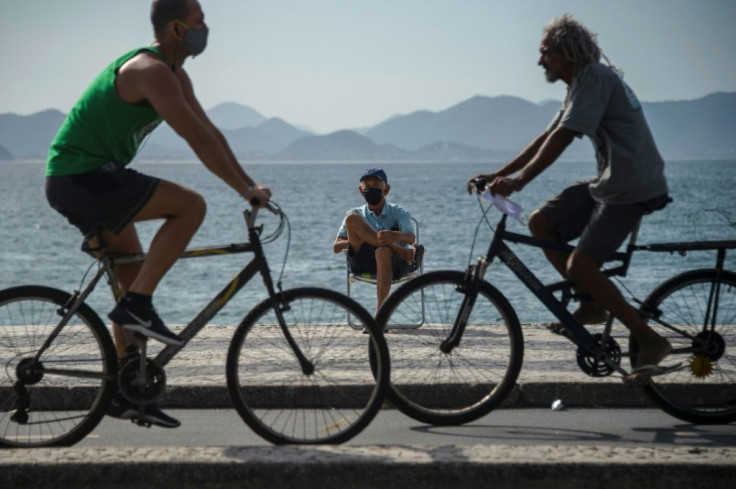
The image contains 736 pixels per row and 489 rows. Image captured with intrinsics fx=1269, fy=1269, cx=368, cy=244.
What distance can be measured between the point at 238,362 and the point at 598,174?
71.8 inches

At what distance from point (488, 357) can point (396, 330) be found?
2.23ft

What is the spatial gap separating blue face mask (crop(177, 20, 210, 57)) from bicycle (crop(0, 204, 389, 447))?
728 mm

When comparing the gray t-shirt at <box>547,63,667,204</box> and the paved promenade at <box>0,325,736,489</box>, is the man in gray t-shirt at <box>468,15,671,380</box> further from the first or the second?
the paved promenade at <box>0,325,736,489</box>

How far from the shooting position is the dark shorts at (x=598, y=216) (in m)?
5.71

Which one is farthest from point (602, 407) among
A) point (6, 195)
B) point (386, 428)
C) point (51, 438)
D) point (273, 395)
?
point (6, 195)

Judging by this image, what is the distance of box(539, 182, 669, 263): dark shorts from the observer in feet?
18.7

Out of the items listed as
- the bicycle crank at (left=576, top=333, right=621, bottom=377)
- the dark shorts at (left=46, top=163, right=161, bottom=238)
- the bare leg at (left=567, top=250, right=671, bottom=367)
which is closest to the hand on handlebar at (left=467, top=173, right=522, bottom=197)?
the bare leg at (left=567, top=250, right=671, bottom=367)

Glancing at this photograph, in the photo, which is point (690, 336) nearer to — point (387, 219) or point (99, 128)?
point (99, 128)

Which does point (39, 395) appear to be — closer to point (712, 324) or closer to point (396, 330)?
point (396, 330)

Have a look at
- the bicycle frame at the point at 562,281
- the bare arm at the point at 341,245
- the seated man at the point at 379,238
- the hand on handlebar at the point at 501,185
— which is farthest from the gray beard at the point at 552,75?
the bare arm at the point at 341,245

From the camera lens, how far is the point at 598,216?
5.74m

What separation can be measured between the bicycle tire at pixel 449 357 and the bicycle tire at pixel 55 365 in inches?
50.4

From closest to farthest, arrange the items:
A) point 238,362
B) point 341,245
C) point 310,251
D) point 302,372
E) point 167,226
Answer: point 167,226 < point 238,362 < point 302,372 < point 341,245 < point 310,251

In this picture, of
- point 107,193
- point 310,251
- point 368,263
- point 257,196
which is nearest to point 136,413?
point 107,193
